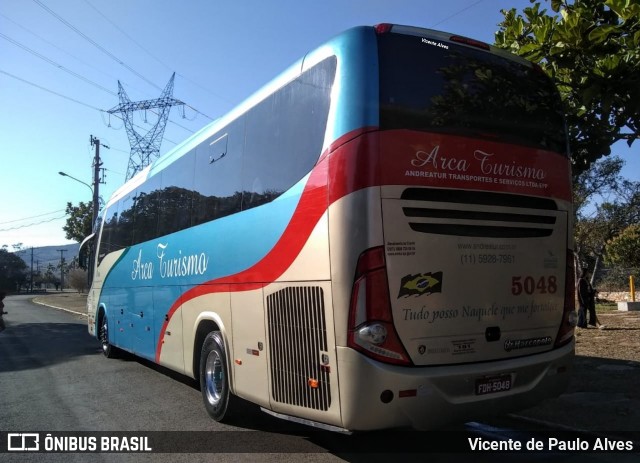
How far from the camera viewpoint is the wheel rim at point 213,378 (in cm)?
616

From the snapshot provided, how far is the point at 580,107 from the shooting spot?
7.29m

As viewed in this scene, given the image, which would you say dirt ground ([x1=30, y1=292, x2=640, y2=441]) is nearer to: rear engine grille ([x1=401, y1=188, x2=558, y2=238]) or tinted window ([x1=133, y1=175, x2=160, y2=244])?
rear engine grille ([x1=401, y1=188, x2=558, y2=238])

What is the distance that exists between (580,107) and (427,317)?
16.3 ft

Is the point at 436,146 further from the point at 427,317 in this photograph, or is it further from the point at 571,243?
the point at 571,243

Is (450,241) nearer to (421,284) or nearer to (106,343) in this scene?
(421,284)

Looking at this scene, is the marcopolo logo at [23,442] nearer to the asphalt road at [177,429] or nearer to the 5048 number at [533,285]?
the asphalt road at [177,429]

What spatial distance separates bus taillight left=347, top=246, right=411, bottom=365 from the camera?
3.87m

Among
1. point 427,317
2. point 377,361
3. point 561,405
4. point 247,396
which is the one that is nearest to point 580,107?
point 561,405

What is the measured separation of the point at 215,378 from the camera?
6258 millimetres

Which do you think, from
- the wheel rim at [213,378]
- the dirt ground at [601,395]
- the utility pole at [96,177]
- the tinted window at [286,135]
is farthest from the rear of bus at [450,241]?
the utility pole at [96,177]

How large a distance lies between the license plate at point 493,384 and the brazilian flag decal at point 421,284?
0.87 meters

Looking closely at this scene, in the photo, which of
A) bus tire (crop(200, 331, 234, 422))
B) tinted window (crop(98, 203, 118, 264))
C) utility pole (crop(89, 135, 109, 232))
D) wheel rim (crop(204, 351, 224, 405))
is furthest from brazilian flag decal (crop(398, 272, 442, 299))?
utility pole (crop(89, 135, 109, 232))

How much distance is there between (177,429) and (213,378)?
0.72 meters

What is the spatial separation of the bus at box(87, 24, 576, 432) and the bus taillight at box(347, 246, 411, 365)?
1cm
